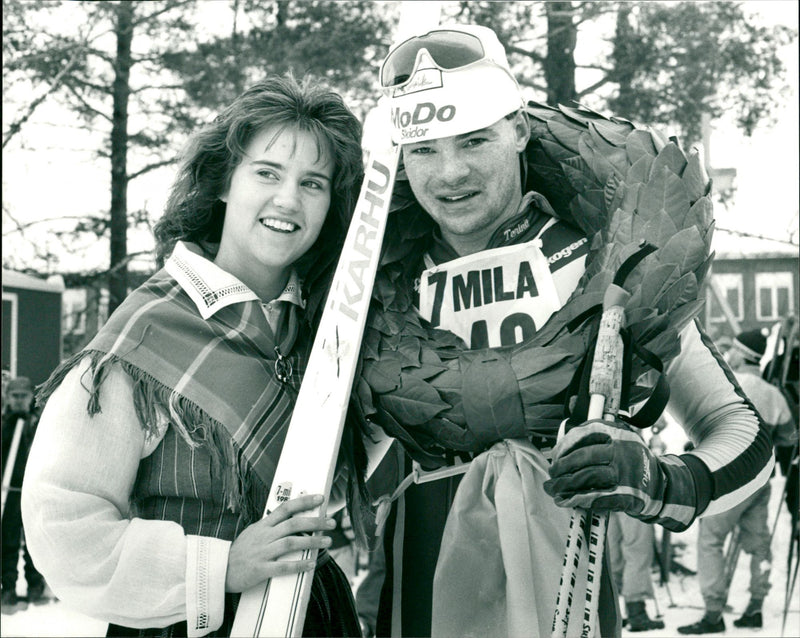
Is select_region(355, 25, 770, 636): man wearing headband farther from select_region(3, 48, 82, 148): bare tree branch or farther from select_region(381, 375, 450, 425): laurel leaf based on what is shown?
select_region(3, 48, 82, 148): bare tree branch

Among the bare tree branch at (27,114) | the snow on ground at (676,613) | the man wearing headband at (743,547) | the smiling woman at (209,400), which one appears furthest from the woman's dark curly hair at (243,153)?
the bare tree branch at (27,114)

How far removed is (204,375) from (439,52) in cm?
89

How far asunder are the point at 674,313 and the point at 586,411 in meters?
0.30

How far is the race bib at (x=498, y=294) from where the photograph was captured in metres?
2.07

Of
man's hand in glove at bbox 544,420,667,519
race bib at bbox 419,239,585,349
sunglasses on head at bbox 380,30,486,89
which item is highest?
sunglasses on head at bbox 380,30,486,89

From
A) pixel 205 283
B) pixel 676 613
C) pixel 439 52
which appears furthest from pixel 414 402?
pixel 676 613

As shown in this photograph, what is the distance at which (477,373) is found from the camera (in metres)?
1.91

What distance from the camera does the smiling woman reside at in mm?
1801

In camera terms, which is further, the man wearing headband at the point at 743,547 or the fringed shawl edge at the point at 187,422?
the man wearing headband at the point at 743,547

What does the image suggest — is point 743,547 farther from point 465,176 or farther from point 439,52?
Answer: point 439,52

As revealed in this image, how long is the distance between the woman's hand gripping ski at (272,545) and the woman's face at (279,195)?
1.98ft

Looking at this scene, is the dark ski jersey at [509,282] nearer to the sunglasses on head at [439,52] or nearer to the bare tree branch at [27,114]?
the sunglasses on head at [439,52]

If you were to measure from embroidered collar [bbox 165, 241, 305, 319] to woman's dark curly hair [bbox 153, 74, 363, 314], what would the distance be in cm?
11

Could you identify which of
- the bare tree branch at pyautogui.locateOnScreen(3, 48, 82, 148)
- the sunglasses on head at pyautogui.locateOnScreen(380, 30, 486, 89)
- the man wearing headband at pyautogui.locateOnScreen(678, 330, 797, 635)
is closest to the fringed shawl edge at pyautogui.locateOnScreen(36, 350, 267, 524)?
the sunglasses on head at pyautogui.locateOnScreen(380, 30, 486, 89)
